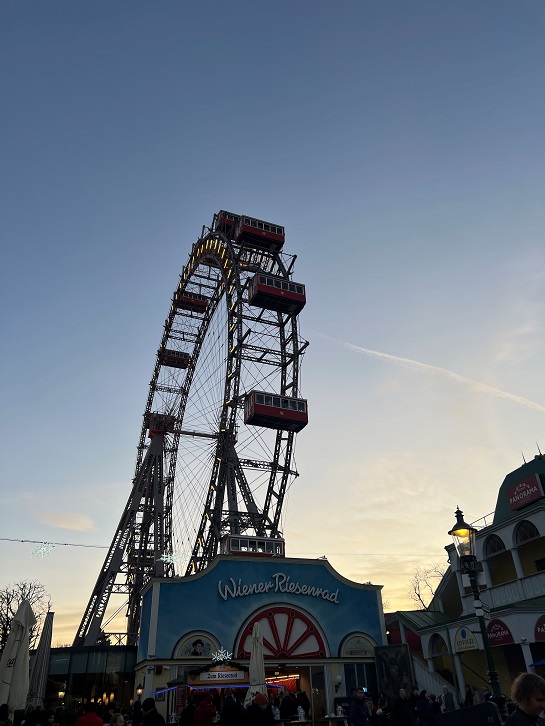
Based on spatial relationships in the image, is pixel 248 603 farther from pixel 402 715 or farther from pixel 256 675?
pixel 402 715

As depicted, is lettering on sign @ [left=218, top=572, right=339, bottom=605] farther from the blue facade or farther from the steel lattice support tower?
the steel lattice support tower

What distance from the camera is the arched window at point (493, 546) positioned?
86.3ft

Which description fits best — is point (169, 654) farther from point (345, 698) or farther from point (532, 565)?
point (532, 565)

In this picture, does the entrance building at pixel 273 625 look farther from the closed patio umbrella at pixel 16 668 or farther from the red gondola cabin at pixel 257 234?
the red gondola cabin at pixel 257 234

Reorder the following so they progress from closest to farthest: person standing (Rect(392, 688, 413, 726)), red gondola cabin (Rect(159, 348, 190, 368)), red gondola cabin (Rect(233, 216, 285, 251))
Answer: person standing (Rect(392, 688, 413, 726))
red gondola cabin (Rect(233, 216, 285, 251))
red gondola cabin (Rect(159, 348, 190, 368))

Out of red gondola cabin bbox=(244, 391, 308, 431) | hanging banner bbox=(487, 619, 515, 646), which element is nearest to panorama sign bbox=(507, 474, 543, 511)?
hanging banner bbox=(487, 619, 515, 646)

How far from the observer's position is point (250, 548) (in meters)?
29.5

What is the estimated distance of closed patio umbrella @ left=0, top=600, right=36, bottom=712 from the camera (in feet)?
35.8

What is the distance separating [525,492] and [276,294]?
745 inches

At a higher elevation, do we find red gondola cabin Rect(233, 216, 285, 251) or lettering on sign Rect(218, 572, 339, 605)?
red gondola cabin Rect(233, 216, 285, 251)

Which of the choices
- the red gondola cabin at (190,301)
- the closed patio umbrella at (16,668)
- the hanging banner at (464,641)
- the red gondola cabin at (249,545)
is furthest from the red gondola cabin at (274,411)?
the closed patio umbrella at (16,668)

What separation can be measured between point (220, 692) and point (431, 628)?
10.2 metres

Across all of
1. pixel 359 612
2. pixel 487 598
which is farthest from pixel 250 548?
pixel 487 598

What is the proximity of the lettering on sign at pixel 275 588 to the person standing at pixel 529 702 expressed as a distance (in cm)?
2125
